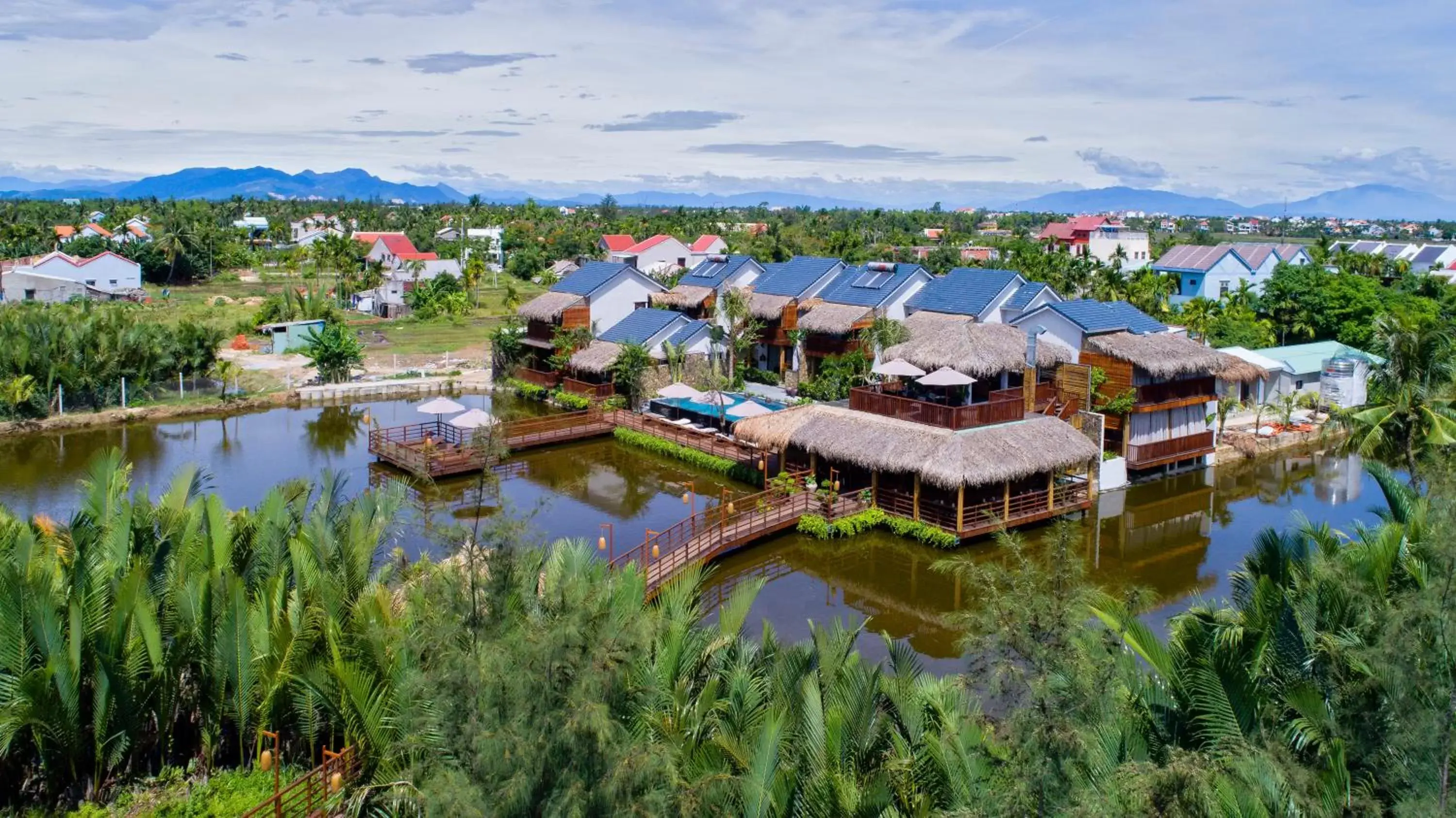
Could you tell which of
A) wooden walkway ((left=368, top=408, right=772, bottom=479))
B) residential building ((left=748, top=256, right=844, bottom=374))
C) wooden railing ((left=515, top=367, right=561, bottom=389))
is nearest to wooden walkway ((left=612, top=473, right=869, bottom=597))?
wooden walkway ((left=368, top=408, right=772, bottom=479))

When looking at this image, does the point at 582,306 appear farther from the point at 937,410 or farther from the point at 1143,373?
the point at 1143,373

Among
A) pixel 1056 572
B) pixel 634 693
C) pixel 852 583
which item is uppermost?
pixel 1056 572

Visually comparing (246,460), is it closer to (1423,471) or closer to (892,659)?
(892,659)

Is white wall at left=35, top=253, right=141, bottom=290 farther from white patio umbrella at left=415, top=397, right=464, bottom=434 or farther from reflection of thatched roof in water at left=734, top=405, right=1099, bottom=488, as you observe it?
reflection of thatched roof in water at left=734, top=405, right=1099, bottom=488

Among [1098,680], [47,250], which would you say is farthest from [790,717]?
[47,250]

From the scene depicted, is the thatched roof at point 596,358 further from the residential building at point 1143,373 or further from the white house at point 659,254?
the white house at point 659,254

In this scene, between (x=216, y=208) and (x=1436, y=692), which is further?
(x=216, y=208)
